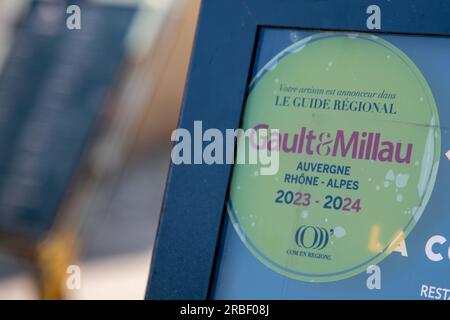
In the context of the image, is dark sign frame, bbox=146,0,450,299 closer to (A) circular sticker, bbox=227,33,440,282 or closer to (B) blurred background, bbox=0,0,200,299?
(A) circular sticker, bbox=227,33,440,282

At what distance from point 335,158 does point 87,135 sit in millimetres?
2335

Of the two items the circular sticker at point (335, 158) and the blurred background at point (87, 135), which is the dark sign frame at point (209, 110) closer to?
the circular sticker at point (335, 158)

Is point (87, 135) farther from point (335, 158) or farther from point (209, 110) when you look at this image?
point (335, 158)

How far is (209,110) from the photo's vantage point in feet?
5.12

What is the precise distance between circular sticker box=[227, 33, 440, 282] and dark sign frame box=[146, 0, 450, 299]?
1.3 inches

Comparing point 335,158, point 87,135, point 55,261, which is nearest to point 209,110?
point 335,158

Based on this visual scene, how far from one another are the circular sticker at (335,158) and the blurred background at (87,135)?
79.7 inches

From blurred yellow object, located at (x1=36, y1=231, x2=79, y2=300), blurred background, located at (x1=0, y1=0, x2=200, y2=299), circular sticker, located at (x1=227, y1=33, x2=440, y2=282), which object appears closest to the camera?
circular sticker, located at (x1=227, y1=33, x2=440, y2=282)

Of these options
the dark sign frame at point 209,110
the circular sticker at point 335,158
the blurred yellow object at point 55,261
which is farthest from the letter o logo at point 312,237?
the blurred yellow object at point 55,261

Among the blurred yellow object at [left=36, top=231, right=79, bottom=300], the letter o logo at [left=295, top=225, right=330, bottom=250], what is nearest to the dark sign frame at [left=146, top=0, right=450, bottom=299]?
the letter o logo at [left=295, top=225, right=330, bottom=250]

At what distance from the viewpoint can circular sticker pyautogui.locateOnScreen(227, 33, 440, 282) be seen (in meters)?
1.43
